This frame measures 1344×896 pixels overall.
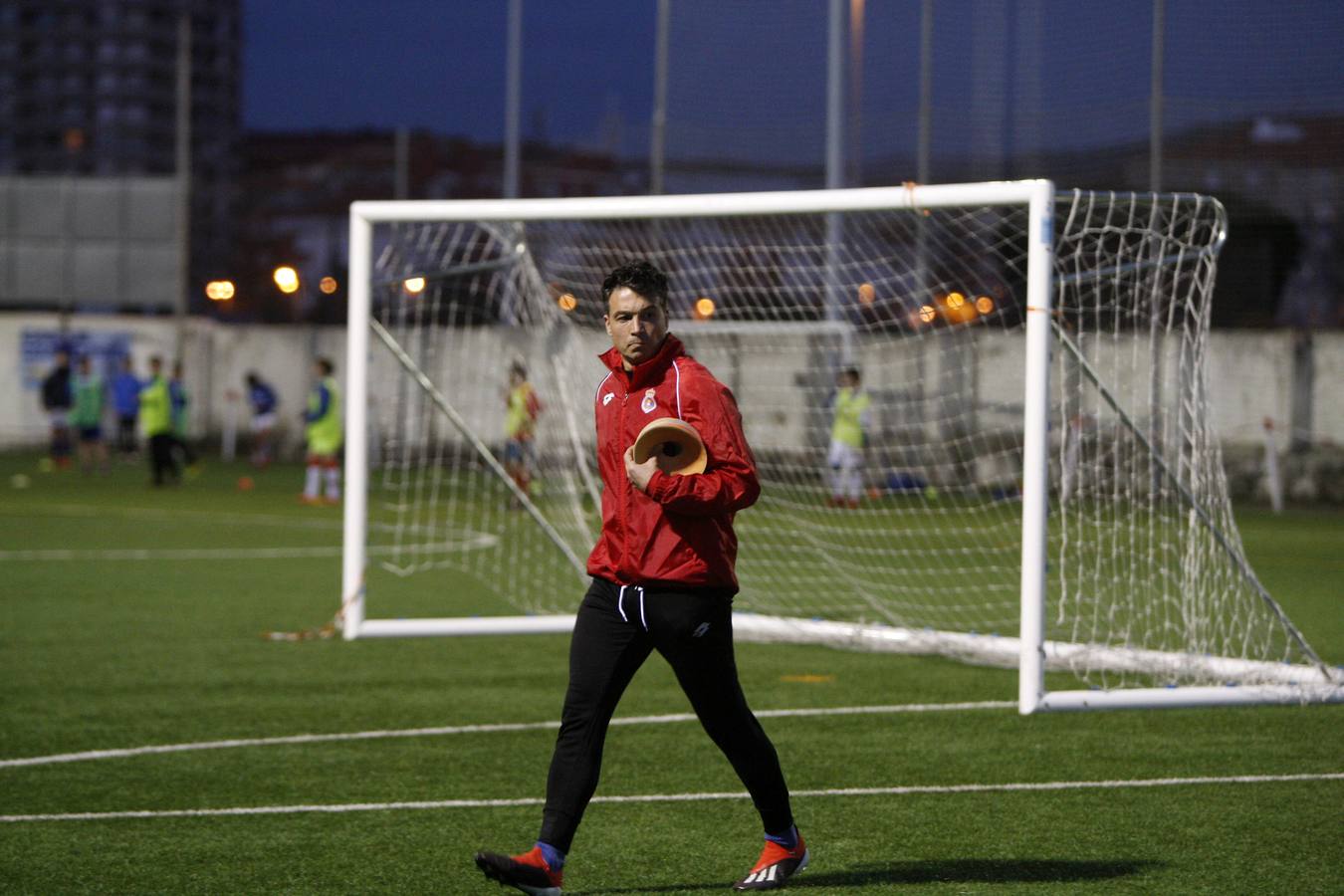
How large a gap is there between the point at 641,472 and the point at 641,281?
0.59m

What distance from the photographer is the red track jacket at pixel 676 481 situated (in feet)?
16.2

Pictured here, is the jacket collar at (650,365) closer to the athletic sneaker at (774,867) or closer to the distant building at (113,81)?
the athletic sneaker at (774,867)

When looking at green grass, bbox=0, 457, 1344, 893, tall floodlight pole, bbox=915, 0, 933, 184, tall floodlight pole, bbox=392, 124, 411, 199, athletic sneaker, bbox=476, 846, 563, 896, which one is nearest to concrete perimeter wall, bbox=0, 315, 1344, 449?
tall floodlight pole, bbox=392, 124, 411, 199

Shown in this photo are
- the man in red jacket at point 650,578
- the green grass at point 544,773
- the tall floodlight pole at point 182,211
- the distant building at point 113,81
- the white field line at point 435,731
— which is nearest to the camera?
the man in red jacket at point 650,578

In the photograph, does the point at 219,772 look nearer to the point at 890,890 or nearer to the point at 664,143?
the point at 890,890

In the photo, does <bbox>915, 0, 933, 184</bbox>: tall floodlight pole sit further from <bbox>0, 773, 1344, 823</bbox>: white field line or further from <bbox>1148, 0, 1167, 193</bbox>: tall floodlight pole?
<bbox>0, 773, 1344, 823</bbox>: white field line

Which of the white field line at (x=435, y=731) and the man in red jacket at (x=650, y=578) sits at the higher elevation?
the man in red jacket at (x=650, y=578)

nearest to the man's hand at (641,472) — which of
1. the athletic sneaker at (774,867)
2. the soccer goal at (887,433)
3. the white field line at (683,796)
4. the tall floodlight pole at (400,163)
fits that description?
the athletic sneaker at (774,867)

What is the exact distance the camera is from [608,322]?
5137 millimetres

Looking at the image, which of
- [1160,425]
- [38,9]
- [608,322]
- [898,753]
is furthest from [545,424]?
[38,9]

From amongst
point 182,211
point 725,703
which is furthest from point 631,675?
point 182,211

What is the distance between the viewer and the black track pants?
5.02 meters

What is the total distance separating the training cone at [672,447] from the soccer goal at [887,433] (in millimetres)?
3737

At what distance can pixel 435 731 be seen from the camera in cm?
809
